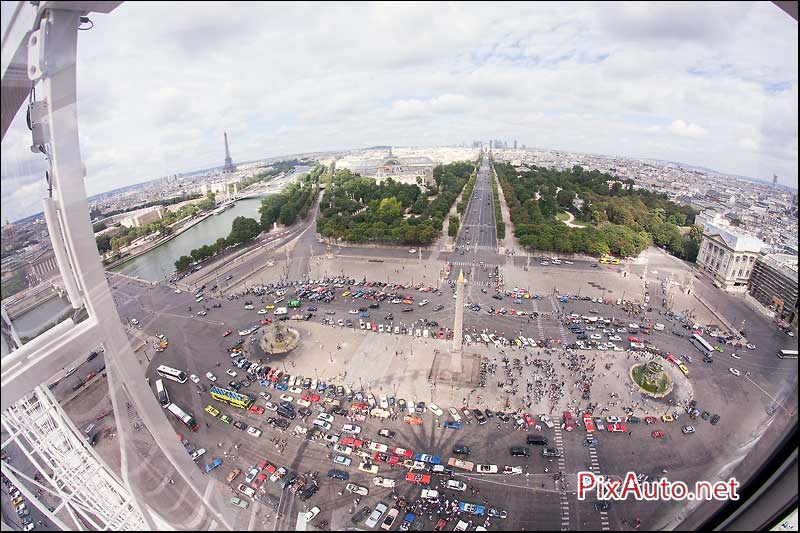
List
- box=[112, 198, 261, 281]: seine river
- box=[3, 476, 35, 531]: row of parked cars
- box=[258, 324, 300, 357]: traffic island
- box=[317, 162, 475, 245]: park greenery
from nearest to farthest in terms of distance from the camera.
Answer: box=[3, 476, 35, 531]: row of parked cars, box=[258, 324, 300, 357]: traffic island, box=[112, 198, 261, 281]: seine river, box=[317, 162, 475, 245]: park greenery

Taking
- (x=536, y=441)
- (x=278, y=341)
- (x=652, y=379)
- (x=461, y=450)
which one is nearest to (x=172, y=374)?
(x=278, y=341)

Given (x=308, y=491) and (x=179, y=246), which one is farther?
(x=179, y=246)

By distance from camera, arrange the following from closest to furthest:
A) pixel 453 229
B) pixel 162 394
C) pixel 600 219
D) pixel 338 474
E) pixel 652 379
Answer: pixel 338 474 → pixel 162 394 → pixel 652 379 → pixel 453 229 → pixel 600 219

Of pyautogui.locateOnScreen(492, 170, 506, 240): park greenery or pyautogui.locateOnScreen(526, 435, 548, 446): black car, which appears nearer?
pyautogui.locateOnScreen(526, 435, 548, 446): black car

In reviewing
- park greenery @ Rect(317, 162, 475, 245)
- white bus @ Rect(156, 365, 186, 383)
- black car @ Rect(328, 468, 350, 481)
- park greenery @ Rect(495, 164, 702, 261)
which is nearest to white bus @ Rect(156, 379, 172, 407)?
white bus @ Rect(156, 365, 186, 383)

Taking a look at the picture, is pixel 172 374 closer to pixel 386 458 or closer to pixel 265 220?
pixel 386 458

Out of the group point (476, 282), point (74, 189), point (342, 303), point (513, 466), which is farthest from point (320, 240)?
point (74, 189)

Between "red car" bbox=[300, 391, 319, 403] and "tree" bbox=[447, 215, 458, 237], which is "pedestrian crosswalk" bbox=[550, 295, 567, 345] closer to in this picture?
"red car" bbox=[300, 391, 319, 403]

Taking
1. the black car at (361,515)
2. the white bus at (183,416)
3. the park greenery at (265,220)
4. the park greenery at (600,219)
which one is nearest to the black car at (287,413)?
the white bus at (183,416)
